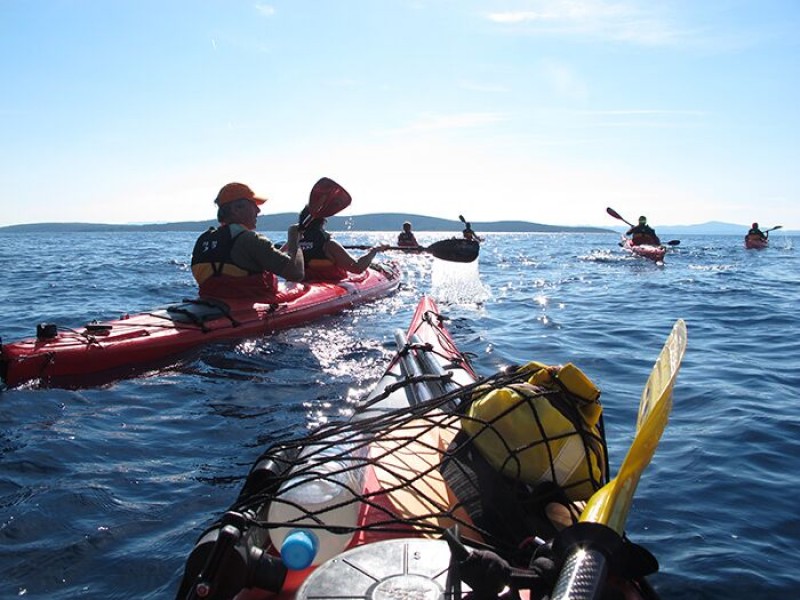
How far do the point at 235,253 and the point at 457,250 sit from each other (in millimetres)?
3152

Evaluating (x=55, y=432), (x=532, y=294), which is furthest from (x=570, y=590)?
(x=532, y=294)

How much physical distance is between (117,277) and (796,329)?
12969mm

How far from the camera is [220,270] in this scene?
21.1ft

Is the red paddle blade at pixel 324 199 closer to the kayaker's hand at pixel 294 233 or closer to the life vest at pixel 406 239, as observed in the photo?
the kayaker's hand at pixel 294 233

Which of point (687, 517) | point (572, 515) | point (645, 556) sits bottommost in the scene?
point (687, 517)

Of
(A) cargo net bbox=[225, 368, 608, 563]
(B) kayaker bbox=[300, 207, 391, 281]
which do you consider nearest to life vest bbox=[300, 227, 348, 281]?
(B) kayaker bbox=[300, 207, 391, 281]

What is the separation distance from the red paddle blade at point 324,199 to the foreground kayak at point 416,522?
5754mm

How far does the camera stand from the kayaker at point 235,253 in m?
6.36

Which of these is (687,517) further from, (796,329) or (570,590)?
(796,329)

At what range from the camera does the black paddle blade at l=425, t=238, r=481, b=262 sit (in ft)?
27.3

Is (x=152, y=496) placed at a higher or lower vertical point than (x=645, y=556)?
lower

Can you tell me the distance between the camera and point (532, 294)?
1217 cm

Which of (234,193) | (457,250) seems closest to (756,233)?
(457,250)

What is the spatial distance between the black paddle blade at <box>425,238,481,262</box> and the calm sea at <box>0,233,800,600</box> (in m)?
0.94
